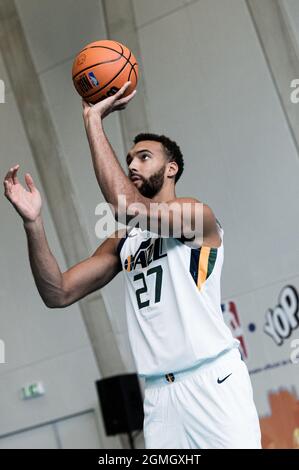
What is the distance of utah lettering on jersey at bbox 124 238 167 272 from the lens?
3451 millimetres

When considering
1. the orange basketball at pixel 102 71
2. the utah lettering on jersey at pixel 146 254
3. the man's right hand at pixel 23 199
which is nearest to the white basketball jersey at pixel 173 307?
the utah lettering on jersey at pixel 146 254

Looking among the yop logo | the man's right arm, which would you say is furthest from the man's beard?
the yop logo

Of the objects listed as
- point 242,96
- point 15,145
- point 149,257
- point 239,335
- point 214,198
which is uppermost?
point 15,145

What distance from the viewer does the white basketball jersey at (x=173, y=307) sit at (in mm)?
3223

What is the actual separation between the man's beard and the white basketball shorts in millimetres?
798

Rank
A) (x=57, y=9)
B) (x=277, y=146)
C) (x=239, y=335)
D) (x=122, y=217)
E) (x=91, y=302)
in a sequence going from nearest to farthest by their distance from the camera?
(x=122, y=217) → (x=277, y=146) → (x=239, y=335) → (x=57, y=9) → (x=91, y=302)

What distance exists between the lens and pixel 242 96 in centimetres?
709

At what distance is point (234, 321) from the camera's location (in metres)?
7.48

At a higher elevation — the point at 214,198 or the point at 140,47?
the point at 140,47

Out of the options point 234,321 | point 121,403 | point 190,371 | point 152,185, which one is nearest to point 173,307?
point 190,371

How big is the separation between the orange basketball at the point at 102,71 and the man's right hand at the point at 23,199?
55 centimetres

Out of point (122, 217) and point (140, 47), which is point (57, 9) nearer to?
point (140, 47)

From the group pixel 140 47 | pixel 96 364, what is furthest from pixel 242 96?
pixel 96 364

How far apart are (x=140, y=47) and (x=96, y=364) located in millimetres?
3504
